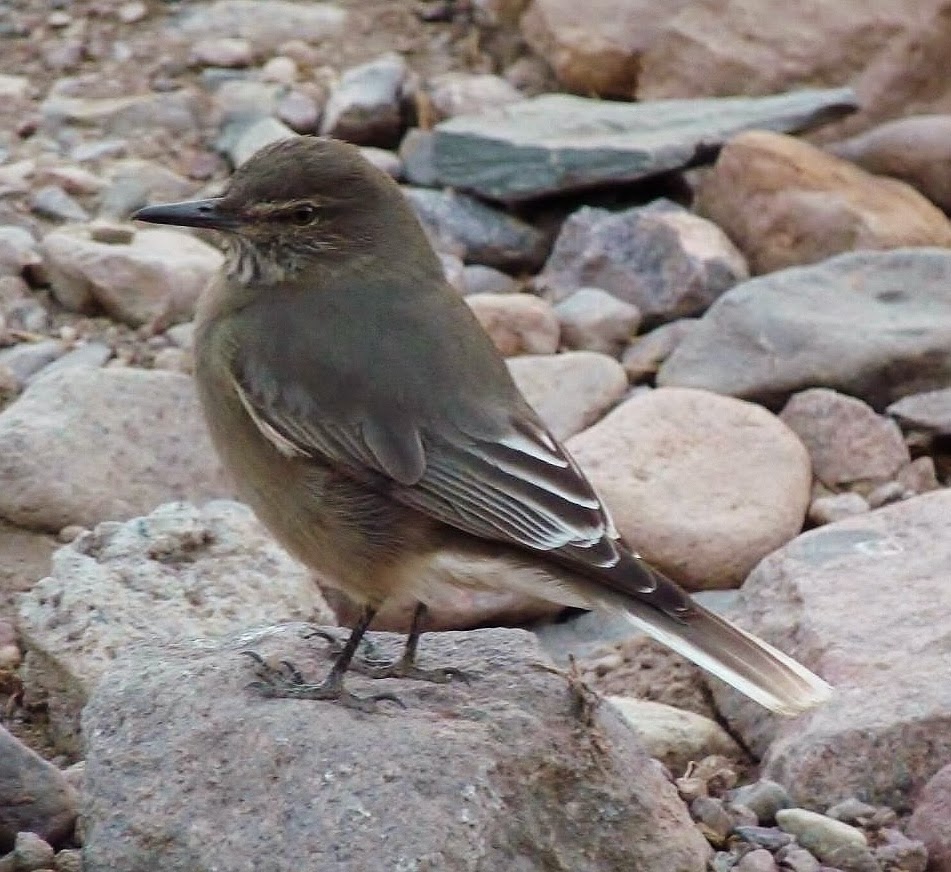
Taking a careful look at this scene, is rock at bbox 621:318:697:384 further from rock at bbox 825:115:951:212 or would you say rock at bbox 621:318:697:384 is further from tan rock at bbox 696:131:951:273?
rock at bbox 825:115:951:212

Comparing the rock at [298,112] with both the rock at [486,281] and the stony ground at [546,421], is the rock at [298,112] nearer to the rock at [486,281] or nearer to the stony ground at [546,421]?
the stony ground at [546,421]

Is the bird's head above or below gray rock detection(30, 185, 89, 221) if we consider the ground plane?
above

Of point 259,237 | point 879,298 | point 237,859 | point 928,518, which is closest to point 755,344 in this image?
point 879,298

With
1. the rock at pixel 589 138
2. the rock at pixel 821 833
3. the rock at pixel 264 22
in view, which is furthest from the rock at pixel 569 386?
the rock at pixel 264 22

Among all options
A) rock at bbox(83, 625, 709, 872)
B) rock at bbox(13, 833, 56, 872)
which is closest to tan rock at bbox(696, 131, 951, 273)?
rock at bbox(83, 625, 709, 872)

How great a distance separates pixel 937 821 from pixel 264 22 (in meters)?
6.94

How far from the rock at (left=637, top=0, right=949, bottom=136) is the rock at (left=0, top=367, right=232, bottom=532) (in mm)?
4218

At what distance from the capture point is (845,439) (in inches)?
328

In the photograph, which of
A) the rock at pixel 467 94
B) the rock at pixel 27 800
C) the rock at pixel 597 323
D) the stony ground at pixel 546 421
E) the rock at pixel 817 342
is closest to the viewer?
the stony ground at pixel 546 421

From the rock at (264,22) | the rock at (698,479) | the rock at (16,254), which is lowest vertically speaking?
the rock at (264,22)

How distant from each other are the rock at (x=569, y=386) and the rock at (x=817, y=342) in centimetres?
32

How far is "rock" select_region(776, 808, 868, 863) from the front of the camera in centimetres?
571

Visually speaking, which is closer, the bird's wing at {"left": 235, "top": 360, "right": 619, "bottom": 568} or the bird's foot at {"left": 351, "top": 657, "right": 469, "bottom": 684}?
the bird's wing at {"left": 235, "top": 360, "right": 619, "bottom": 568}

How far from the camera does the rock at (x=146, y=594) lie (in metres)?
6.24
